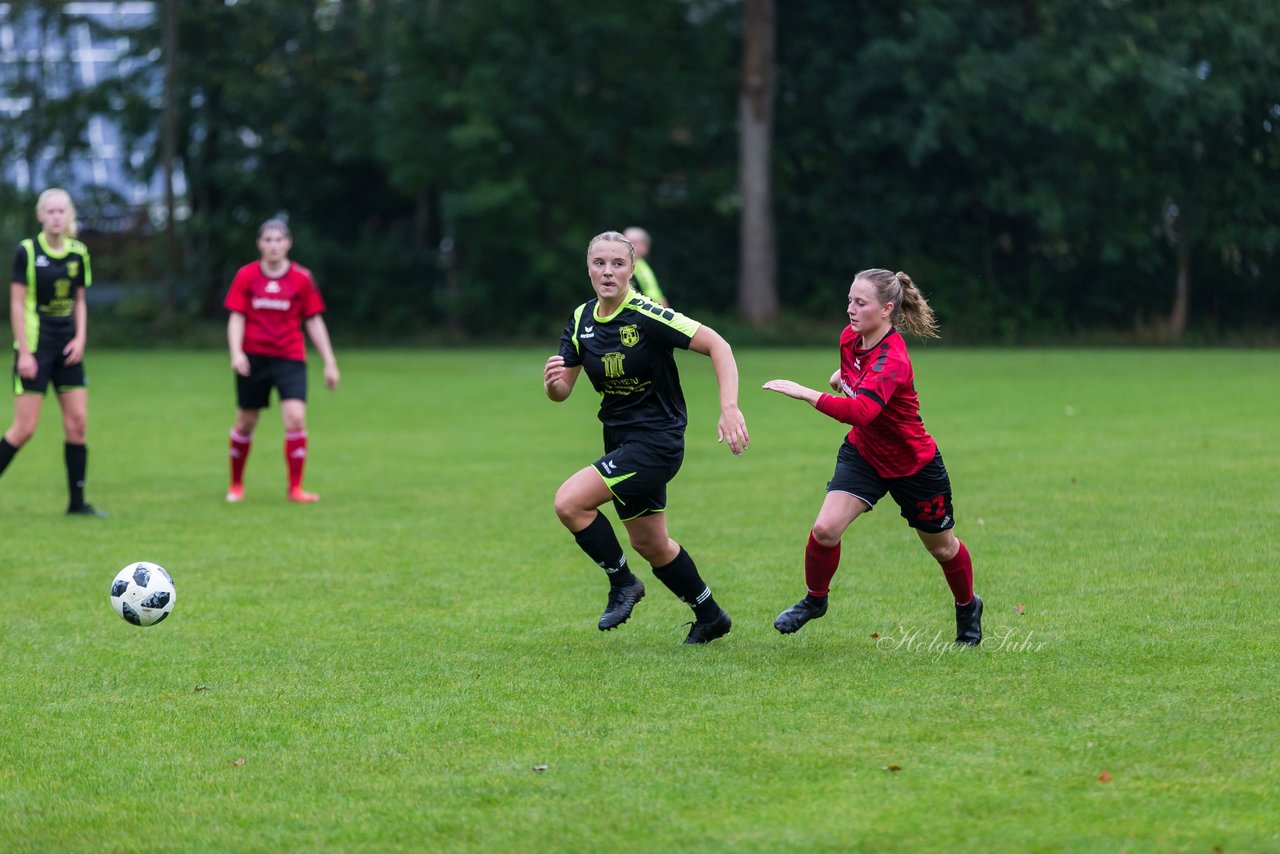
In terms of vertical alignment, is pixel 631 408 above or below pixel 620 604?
above

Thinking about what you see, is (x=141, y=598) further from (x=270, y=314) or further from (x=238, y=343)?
(x=270, y=314)

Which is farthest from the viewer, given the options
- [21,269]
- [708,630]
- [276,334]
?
[276,334]

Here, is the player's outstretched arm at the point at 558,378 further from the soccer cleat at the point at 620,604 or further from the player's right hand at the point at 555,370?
the soccer cleat at the point at 620,604

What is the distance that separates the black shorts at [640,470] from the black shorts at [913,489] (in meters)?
0.66

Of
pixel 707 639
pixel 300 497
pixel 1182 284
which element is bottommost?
pixel 300 497

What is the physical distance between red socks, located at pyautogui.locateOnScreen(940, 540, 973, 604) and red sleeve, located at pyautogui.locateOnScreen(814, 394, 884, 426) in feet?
2.58

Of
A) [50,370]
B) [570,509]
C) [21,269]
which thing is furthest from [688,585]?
[21,269]

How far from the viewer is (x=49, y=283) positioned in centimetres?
1071

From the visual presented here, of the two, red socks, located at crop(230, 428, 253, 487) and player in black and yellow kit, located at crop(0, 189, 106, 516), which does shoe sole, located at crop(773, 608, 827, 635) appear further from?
red socks, located at crop(230, 428, 253, 487)

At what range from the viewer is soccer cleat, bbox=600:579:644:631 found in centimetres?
664

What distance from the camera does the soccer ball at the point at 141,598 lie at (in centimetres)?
689

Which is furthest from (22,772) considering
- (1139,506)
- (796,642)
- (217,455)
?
(217,455)

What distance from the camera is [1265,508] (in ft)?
32.6

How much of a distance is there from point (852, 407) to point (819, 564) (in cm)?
80
